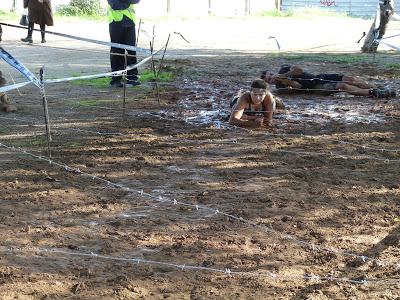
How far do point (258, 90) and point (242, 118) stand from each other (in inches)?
16.1

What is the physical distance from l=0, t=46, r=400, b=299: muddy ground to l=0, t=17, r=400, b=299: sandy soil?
0.04 ft

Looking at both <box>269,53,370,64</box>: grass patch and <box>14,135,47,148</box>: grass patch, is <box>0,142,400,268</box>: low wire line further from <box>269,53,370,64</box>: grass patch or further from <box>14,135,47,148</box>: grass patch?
<box>269,53,370,64</box>: grass patch

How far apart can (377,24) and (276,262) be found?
1188cm

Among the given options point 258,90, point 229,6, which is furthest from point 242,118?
point 229,6

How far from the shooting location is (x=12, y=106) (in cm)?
790

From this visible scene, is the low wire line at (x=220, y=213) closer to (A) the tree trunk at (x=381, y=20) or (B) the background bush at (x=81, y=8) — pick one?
(A) the tree trunk at (x=381, y=20)

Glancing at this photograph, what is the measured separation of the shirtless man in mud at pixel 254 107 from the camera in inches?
272

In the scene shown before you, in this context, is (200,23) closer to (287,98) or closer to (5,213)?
(287,98)

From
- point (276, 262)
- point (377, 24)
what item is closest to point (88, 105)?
point (276, 262)

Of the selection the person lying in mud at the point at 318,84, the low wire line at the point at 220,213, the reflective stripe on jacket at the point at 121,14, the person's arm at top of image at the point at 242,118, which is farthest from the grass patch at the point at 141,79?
the low wire line at the point at 220,213

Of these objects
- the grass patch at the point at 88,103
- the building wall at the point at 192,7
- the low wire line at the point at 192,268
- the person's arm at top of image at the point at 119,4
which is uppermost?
the building wall at the point at 192,7

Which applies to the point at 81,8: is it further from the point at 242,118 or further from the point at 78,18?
the point at 242,118

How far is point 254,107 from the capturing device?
7.27 metres

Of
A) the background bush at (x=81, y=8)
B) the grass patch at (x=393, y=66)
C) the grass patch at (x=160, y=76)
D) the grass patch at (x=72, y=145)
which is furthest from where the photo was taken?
the background bush at (x=81, y=8)
